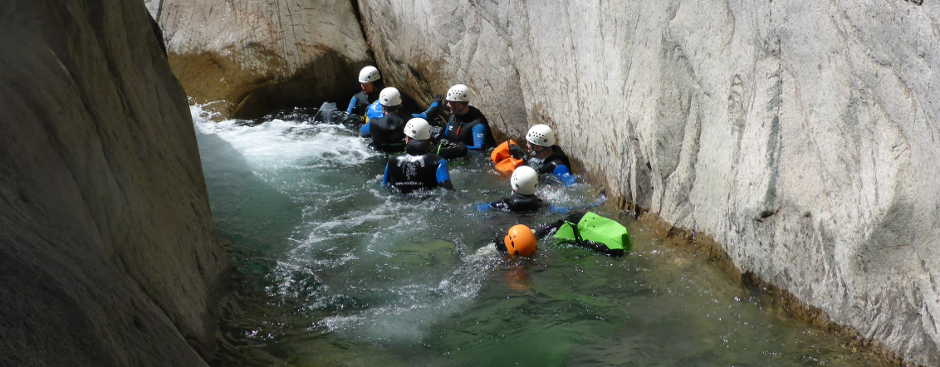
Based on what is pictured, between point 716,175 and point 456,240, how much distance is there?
249 centimetres

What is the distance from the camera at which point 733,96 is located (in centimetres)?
603

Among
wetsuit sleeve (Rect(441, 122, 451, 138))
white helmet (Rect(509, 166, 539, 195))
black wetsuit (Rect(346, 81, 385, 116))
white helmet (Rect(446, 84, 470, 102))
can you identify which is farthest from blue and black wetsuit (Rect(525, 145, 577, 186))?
black wetsuit (Rect(346, 81, 385, 116))

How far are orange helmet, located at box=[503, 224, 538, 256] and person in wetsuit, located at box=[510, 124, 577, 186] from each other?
196 centimetres

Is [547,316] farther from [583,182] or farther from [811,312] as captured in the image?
[583,182]

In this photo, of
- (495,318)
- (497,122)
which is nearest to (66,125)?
(495,318)

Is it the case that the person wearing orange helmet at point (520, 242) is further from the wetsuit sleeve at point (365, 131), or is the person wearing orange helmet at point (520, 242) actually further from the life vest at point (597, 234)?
the wetsuit sleeve at point (365, 131)

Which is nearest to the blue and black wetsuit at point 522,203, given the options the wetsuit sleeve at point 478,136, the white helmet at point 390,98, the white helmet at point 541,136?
the white helmet at point 541,136

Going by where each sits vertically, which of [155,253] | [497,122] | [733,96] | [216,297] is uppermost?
[733,96]

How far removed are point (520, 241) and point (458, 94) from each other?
3673 mm

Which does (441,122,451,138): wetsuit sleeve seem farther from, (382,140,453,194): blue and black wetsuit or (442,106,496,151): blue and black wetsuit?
(382,140,453,194): blue and black wetsuit

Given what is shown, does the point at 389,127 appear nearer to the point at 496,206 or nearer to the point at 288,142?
the point at 288,142

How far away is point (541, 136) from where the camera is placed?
29.3 ft

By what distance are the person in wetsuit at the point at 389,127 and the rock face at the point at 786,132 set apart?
2426 mm

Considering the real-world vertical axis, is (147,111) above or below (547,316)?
above
